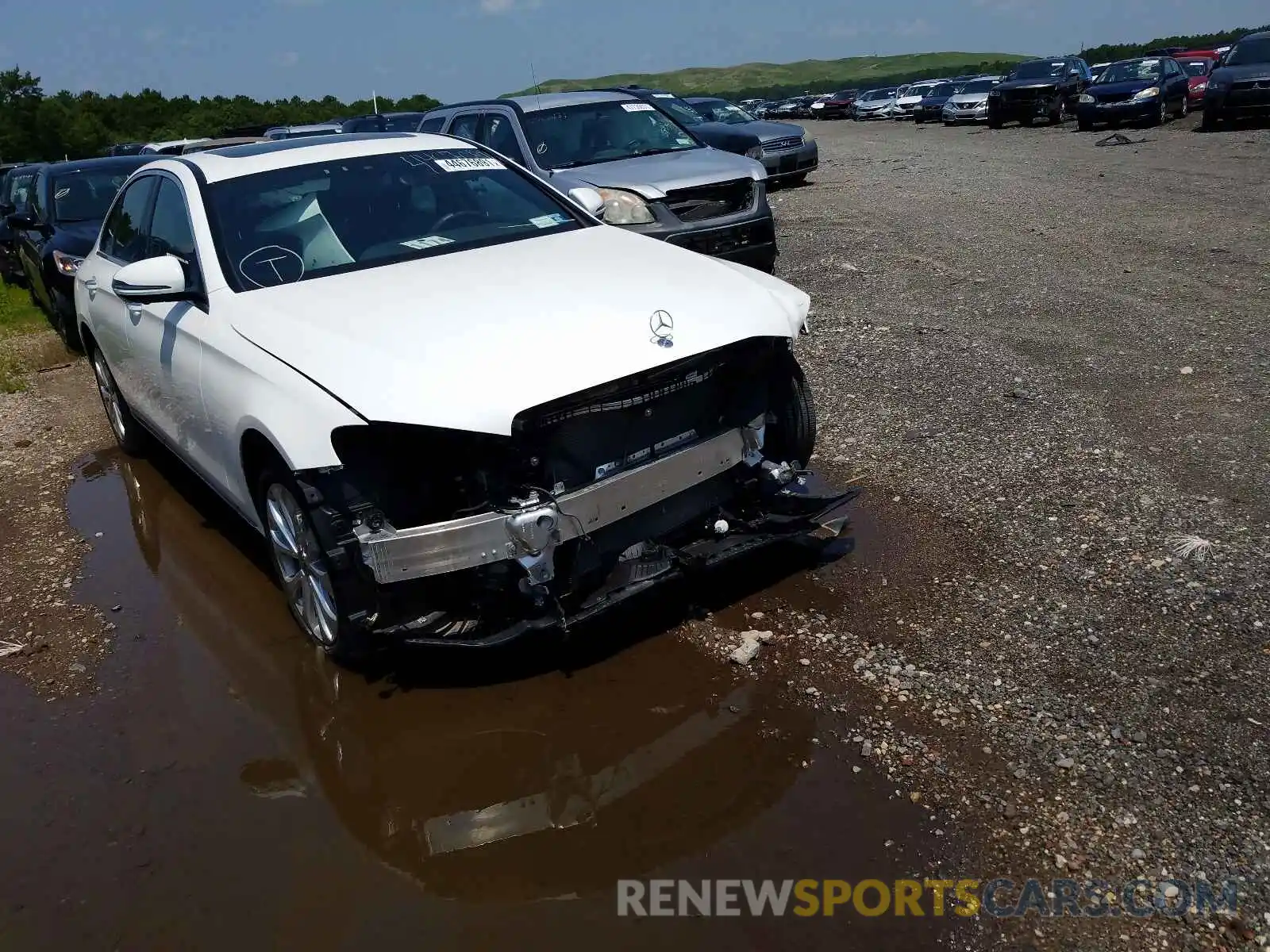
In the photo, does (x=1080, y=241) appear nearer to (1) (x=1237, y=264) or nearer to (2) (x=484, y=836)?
(1) (x=1237, y=264)

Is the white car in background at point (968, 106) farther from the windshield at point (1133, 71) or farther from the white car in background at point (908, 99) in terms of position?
the white car in background at point (908, 99)

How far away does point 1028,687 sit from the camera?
3.55 m

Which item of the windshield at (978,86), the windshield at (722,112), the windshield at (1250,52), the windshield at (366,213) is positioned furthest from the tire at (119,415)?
the windshield at (978,86)

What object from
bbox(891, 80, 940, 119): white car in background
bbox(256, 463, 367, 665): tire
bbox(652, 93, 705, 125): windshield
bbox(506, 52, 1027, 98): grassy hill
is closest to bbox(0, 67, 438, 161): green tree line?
bbox(891, 80, 940, 119): white car in background

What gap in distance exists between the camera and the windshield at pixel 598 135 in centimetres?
1004

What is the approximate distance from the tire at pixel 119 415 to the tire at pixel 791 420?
13.8ft

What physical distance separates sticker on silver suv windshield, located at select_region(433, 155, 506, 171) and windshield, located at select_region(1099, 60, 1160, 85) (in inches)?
897

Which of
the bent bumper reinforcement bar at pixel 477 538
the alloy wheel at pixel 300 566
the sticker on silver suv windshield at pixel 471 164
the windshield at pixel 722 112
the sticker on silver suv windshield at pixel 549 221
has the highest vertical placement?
the windshield at pixel 722 112

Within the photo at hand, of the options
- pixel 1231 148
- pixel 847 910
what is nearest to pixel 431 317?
pixel 847 910

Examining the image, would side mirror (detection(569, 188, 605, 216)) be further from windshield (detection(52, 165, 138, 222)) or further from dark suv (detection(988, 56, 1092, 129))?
dark suv (detection(988, 56, 1092, 129))

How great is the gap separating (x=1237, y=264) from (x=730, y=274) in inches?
267

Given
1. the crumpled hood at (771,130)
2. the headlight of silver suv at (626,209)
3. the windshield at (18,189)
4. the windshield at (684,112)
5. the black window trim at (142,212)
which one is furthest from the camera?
the crumpled hood at (771,130)

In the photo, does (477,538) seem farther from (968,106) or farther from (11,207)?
(968,106)

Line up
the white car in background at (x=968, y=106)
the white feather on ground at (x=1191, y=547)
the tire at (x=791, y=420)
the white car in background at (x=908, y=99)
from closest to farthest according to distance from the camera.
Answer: the white feather on ground at (x=1191, y=547) < the tire at (x=791, y=420) < the white car in background at (x=968, y=106) < the white car in background at (x=908, y=99)
